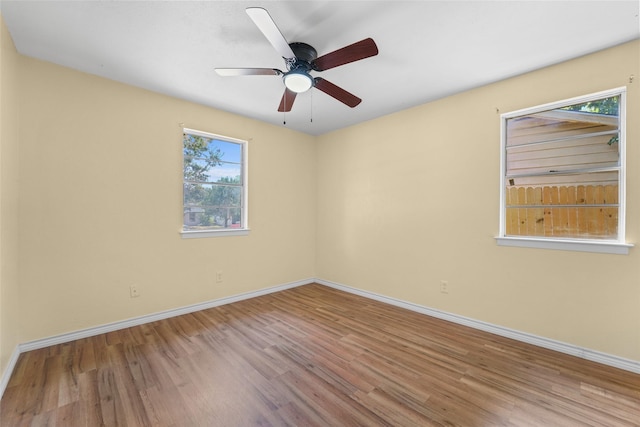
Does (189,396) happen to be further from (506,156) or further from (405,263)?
(506,156)

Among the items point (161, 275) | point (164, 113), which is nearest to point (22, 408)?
point (161, 275)

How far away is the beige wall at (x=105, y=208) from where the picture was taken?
2.33 metres

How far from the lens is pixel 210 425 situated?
5.00ft

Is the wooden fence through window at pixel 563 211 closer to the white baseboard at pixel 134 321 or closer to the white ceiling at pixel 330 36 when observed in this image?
the white ceiling at pixel 330 36

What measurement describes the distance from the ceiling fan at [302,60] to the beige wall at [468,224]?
139 cm

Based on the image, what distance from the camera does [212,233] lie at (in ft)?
11.2

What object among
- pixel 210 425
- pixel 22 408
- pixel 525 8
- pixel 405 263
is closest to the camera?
pixel 210 425

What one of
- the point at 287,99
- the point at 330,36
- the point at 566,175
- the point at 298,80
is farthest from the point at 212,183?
the point at 566,175

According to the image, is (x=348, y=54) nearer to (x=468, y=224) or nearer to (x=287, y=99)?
(x=287, y=99)

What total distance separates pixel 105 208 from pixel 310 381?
103 inches

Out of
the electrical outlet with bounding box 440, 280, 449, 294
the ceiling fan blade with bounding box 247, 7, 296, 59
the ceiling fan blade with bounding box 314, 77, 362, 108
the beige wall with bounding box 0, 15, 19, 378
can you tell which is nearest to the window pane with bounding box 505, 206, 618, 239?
the electrical outlet with bounding box 440, 280, 449, 294

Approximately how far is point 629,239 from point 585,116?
111 centimetres

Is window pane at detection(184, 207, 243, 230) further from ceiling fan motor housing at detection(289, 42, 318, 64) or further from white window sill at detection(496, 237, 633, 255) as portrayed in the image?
white window sill at detection(496, 237, 633, 255)

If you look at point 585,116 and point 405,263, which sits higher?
point 585,116
